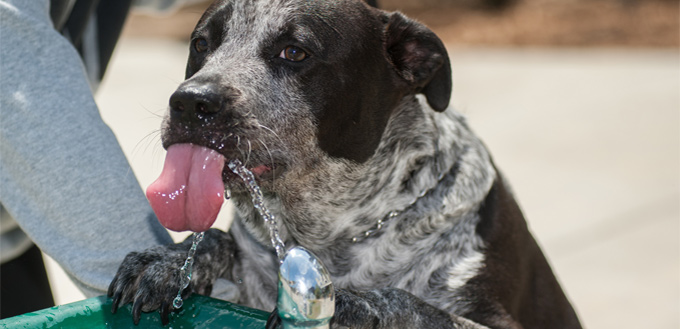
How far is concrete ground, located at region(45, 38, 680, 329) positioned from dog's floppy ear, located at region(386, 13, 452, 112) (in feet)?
1.63

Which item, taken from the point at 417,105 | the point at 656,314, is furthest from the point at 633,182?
the point at 417,105

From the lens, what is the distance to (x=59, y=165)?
2.08 meters

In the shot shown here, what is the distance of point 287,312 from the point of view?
4.65ft

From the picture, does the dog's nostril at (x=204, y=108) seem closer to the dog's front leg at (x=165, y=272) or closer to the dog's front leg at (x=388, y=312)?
the dog's front leg at (x=165, y=272)

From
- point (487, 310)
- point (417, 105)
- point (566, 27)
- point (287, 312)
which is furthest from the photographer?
point (566, 27)

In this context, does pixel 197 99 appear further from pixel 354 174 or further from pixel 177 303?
pixel 354 174

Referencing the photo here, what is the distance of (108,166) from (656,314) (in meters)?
2.89

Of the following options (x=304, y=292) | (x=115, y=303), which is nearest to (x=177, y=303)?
(x=115, y=303)

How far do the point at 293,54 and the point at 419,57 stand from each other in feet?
1.44

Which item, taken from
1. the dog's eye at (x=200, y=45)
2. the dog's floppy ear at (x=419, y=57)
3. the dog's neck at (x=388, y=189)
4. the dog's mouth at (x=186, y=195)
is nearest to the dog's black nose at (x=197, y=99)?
the dog's mouth at (x=186, y=195)

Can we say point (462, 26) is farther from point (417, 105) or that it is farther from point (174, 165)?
point (174, 165)

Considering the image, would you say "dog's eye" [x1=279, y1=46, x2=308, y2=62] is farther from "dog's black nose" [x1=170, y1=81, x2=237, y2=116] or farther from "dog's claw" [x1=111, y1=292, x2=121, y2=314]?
"dog's claw" [x1=111, y1=292, x2=121, y2=314]

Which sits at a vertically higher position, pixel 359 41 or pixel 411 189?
pixel 359 41

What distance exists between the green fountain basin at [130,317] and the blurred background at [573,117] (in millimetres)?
496
